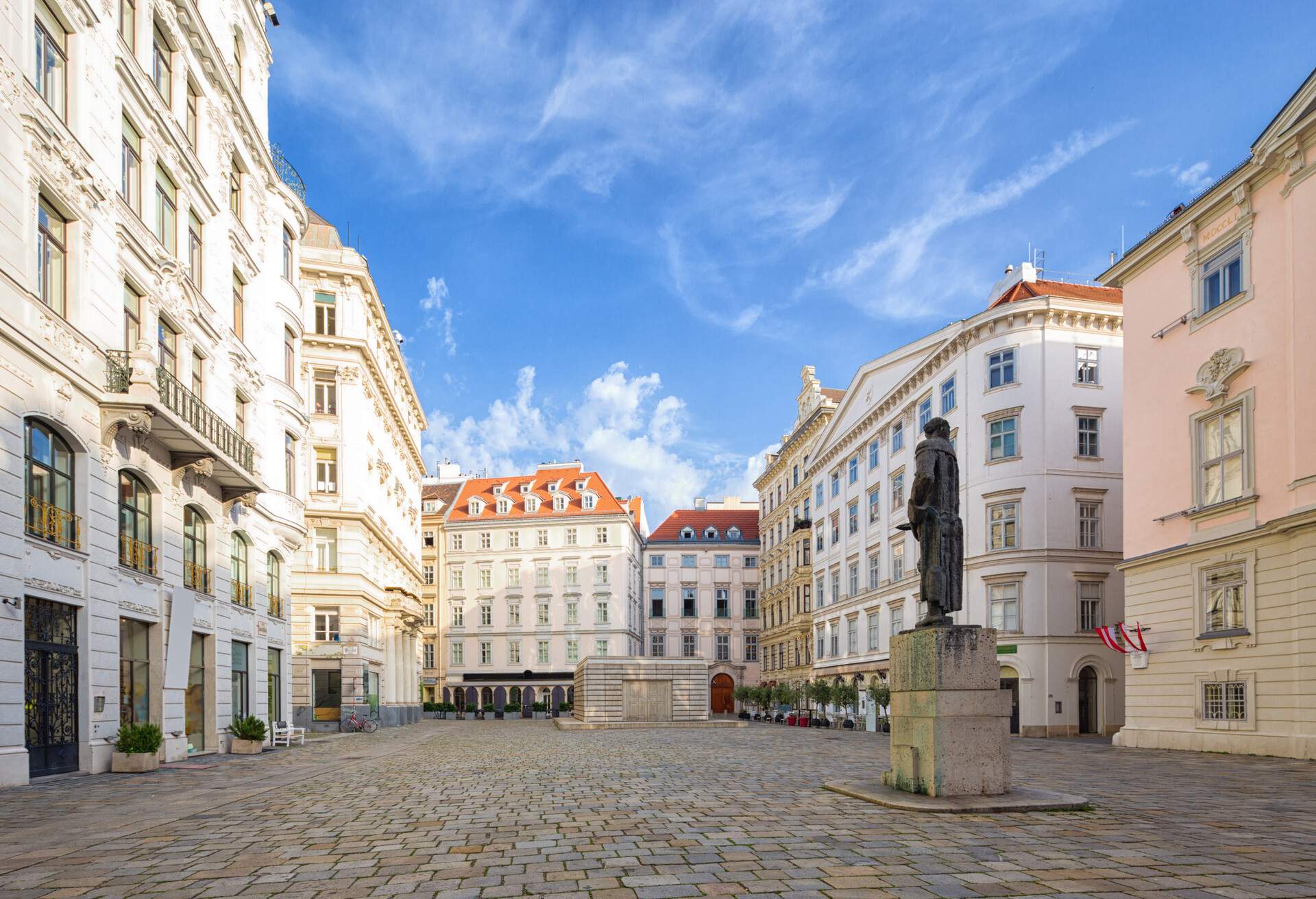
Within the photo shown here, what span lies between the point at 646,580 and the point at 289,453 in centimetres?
6328

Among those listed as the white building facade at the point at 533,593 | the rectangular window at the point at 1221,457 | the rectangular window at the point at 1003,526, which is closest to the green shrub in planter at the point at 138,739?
the rectangular window at the point at 1221,457

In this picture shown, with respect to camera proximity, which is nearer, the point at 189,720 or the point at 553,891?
the point at 553,891

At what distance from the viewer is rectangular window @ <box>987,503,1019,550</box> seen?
37.6m

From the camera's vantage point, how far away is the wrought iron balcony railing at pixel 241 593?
2747 cm

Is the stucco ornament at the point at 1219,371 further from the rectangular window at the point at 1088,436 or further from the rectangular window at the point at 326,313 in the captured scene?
the rectangular window at the point at 326,313

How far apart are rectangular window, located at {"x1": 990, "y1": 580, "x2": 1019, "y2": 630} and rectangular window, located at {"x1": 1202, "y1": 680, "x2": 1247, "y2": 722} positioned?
1218 cm

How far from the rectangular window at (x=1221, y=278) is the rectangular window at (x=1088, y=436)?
12111 mm

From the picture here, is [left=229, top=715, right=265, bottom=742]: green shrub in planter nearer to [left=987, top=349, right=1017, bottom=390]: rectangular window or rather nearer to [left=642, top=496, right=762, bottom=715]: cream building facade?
[left=987, top=349, right=1017, bottom=390]: rectangular window

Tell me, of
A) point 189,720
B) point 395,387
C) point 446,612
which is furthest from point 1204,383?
point 446,612

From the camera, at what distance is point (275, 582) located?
32.3m

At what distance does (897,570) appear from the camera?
46625 millimetres

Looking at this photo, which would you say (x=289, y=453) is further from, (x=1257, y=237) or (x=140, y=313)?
(x=1257, y=237)

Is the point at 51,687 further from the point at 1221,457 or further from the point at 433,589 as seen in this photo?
the point at 433,589

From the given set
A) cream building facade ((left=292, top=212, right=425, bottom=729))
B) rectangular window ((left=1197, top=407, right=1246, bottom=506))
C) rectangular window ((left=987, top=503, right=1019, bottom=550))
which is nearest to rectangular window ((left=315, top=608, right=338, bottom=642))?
cream building facade ((left=292, top=212, right=425, bottom=729))
